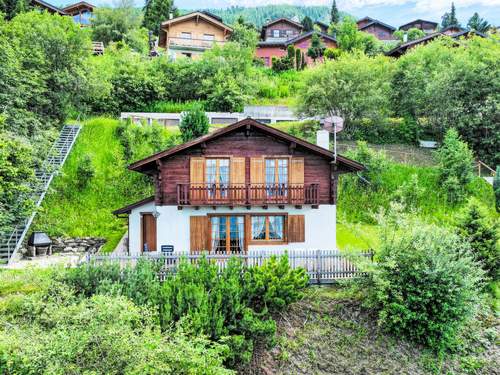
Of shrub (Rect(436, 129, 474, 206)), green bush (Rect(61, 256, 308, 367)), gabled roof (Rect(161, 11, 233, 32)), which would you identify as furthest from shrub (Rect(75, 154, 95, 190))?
gabled roof (Rect(161, 11, 233, 32))

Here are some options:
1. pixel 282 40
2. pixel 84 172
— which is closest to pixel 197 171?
pixel 84 172

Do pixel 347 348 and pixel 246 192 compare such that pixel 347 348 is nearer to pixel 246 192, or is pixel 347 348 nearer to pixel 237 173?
pixel 246 192

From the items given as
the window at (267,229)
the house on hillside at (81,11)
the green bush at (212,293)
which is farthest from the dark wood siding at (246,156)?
the house on hillside at (81,11)

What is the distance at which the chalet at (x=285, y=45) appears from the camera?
53.3 meters

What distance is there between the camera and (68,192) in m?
22.8

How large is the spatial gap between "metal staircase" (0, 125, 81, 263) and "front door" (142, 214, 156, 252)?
4.54m

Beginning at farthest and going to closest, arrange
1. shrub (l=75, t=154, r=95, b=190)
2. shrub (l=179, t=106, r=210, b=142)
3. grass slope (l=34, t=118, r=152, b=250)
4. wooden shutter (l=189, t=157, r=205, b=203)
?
shrub (l=179, t=106, r=210, b=142) < shrub (l=75, t=154, r=95, b=190) < grass slope (l=34, t=118, r=152, b=250) < wooden shutter (l=189, t=157, r=205, b=203)

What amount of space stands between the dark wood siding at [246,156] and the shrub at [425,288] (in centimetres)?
527

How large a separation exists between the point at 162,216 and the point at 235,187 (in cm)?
329

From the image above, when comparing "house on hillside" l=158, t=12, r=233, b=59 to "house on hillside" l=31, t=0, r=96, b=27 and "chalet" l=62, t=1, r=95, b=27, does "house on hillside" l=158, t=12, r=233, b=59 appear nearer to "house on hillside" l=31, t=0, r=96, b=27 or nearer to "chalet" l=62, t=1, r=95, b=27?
"house on hillside" l=31, t=0, r=96, b=27

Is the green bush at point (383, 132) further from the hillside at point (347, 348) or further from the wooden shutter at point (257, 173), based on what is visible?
the hillside at point (347, 348)

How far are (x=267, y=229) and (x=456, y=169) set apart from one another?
1402 centimetres

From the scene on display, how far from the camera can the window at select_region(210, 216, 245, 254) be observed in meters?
17.5

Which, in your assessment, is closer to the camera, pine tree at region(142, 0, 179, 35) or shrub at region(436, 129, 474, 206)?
shrub at region(436, 129, 474, 206)
